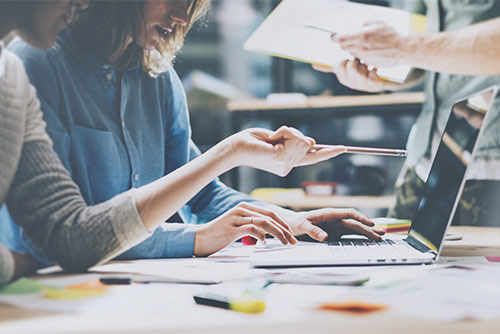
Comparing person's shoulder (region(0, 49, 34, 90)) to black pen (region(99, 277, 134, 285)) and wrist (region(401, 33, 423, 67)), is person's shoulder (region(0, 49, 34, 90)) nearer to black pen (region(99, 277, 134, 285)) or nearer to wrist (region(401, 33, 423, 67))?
black pen (region(99, 277, 134, 285))

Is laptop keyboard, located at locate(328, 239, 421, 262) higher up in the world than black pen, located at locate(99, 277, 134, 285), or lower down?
lower down

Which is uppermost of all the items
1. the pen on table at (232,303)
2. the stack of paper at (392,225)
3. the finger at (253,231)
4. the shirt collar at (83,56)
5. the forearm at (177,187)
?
the shirt collar at (83,56)

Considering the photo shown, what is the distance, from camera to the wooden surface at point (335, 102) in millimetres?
1695

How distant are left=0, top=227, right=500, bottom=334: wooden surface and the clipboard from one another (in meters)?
0.65

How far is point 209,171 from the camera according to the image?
0.79 meters

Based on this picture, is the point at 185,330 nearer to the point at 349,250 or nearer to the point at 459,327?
the point at 459,327

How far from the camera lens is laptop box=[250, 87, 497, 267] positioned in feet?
2.65

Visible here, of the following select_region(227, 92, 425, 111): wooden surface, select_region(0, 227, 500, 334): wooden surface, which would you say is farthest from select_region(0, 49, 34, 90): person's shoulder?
select_region(227, 92, 425, 111): wooden surface

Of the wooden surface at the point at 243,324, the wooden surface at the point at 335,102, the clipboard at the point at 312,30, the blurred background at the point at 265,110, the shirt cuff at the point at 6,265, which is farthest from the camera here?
the wooden surface at the point at 335,102

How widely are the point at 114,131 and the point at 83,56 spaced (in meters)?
0.16

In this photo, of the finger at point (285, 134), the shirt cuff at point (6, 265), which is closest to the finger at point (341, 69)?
the finger at point (285, 134)

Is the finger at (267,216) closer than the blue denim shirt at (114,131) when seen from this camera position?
No

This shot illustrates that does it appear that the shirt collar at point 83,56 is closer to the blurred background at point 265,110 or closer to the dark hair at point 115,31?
the dark hair at point 115,31

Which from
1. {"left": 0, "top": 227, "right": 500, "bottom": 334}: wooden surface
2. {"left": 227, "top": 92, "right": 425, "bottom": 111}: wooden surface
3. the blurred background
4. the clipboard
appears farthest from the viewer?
{"left": 227, "top": 92, "right": 425, "bottom": 111}: wooden surface
